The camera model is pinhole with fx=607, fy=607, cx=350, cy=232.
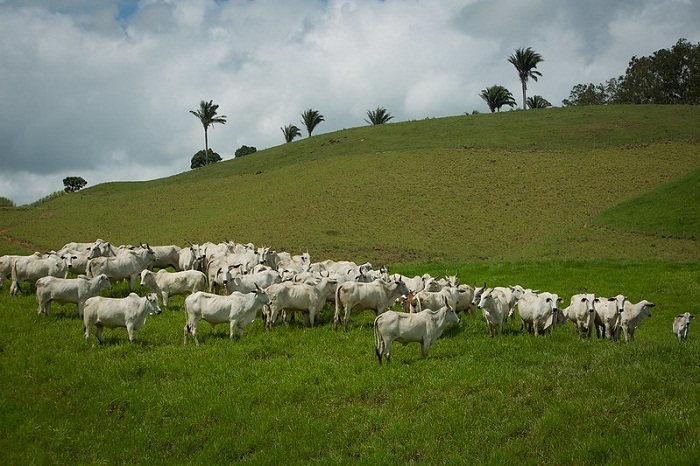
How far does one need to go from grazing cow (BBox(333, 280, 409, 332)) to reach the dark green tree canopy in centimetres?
9914

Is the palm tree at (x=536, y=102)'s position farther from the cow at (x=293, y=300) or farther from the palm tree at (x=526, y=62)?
the cow at (x=293, y=300)

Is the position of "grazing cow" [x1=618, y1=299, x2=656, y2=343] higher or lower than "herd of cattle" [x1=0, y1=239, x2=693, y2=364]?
lower

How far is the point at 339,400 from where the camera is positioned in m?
12.1

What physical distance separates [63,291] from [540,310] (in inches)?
549

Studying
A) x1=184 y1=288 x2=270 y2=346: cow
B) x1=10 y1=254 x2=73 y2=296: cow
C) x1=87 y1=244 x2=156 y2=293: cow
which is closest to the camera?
x1=184 y1=288 x2=270 y2=346: cow

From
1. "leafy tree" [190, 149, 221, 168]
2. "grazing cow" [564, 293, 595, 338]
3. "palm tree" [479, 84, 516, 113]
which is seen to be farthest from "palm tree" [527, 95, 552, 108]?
"grazing cow" [564, 293, 595, 338]

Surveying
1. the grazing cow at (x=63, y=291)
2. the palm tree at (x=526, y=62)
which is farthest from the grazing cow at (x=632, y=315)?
the palm tree at (x=526, y=62)

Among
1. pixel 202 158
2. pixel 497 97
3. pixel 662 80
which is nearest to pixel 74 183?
pixel 202 158

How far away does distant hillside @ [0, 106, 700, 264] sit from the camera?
45.8 m

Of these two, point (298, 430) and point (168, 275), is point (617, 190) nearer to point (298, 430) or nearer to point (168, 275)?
point (168, 275)

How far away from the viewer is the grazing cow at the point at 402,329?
549 inches

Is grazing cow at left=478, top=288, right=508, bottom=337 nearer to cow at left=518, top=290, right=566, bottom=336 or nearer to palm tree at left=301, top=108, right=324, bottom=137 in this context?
cow at left=518, top=290, right=566, bottom=336

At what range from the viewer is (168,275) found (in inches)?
806

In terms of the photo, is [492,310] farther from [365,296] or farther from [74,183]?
[74,183]
